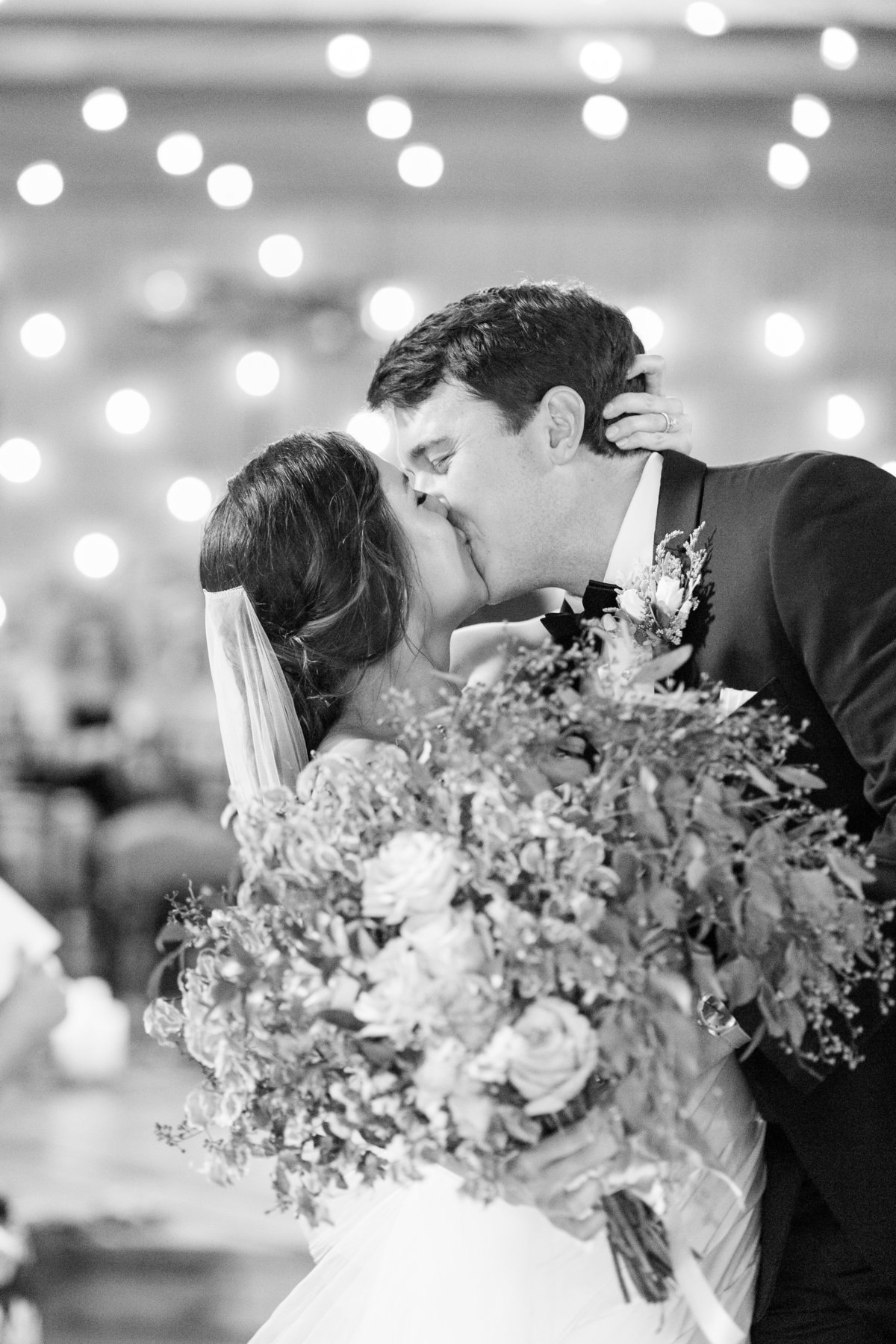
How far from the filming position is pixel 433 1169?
171 centimetres

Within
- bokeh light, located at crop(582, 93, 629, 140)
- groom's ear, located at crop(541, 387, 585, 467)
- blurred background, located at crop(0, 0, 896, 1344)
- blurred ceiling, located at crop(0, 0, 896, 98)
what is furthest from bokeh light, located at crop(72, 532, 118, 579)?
groom's ear, located at crop(541, 387, 585, 467)

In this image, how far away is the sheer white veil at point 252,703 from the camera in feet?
6.72

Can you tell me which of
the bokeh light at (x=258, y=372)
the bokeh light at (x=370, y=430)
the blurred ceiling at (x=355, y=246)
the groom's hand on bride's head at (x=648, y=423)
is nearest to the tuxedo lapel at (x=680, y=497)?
the groom's hand on bride's head at (x=648, y=423)

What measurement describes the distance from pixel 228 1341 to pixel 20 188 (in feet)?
11.3

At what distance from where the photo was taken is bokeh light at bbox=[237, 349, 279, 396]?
4.45 meters

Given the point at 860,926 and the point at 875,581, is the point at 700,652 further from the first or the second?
the point at 860,926

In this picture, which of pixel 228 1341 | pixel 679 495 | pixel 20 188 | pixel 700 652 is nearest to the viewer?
pixel 700 652

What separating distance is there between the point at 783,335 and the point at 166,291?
194 cm

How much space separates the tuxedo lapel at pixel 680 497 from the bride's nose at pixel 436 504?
359mm

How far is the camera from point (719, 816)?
49.3 inches

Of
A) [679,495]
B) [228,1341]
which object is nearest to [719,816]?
[679,495]

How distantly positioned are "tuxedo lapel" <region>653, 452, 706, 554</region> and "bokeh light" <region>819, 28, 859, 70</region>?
246cm

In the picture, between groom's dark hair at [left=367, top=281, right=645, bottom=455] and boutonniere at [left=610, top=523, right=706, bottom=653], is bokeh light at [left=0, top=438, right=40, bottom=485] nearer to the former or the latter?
groom's dark hair at [left=367, top=281, right=645, bottom=455]

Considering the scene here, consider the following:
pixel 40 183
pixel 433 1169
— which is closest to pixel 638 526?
pixel 433 1169
